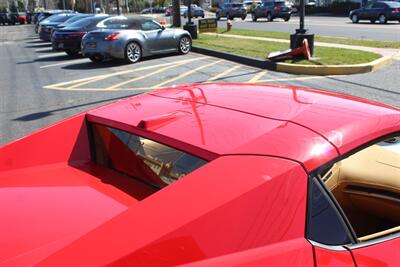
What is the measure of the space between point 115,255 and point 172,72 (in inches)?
440

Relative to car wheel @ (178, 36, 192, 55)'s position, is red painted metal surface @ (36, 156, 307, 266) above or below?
above

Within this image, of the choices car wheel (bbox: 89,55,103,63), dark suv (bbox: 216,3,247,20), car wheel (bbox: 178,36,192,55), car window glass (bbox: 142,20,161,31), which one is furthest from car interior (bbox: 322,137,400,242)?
dark suv (bbox: 216,3,247,20)

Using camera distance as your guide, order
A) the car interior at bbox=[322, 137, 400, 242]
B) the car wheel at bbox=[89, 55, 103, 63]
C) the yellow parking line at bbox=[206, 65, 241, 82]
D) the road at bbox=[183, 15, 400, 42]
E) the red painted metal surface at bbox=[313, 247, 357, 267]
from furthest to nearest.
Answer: the road at bbox=[183, 15, 400, 42] → the car wheel at bbox=[89, 55, 103, 63] → the yellow parking line at bbox=[206, 65, 241, 82] → the car interior at bbox=[322, 137, 400, 242] → the red painted metal surface at bbox=[313, 247, 357, 267]

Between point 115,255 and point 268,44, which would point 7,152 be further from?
point 268,44

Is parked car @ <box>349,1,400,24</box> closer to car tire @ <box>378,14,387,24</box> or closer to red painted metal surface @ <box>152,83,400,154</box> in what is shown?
car tire @ <box>378,14,387,24</box>

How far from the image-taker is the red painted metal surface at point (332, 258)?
1532mm

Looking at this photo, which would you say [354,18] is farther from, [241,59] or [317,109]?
[317,109]

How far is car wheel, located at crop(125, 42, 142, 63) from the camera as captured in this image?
14609 millimetres

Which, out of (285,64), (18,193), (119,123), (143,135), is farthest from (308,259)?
(285,64)

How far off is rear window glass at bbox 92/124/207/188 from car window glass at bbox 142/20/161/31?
13423mm

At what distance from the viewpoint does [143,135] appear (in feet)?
6.68

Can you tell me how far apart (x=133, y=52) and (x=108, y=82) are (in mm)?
3844

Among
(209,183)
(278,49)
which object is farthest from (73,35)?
(209,183)

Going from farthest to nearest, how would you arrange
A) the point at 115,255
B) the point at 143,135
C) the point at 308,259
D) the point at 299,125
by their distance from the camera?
the point at 143,135 < the point at 299,125 < the point at 308,259 < the point at 115,255
